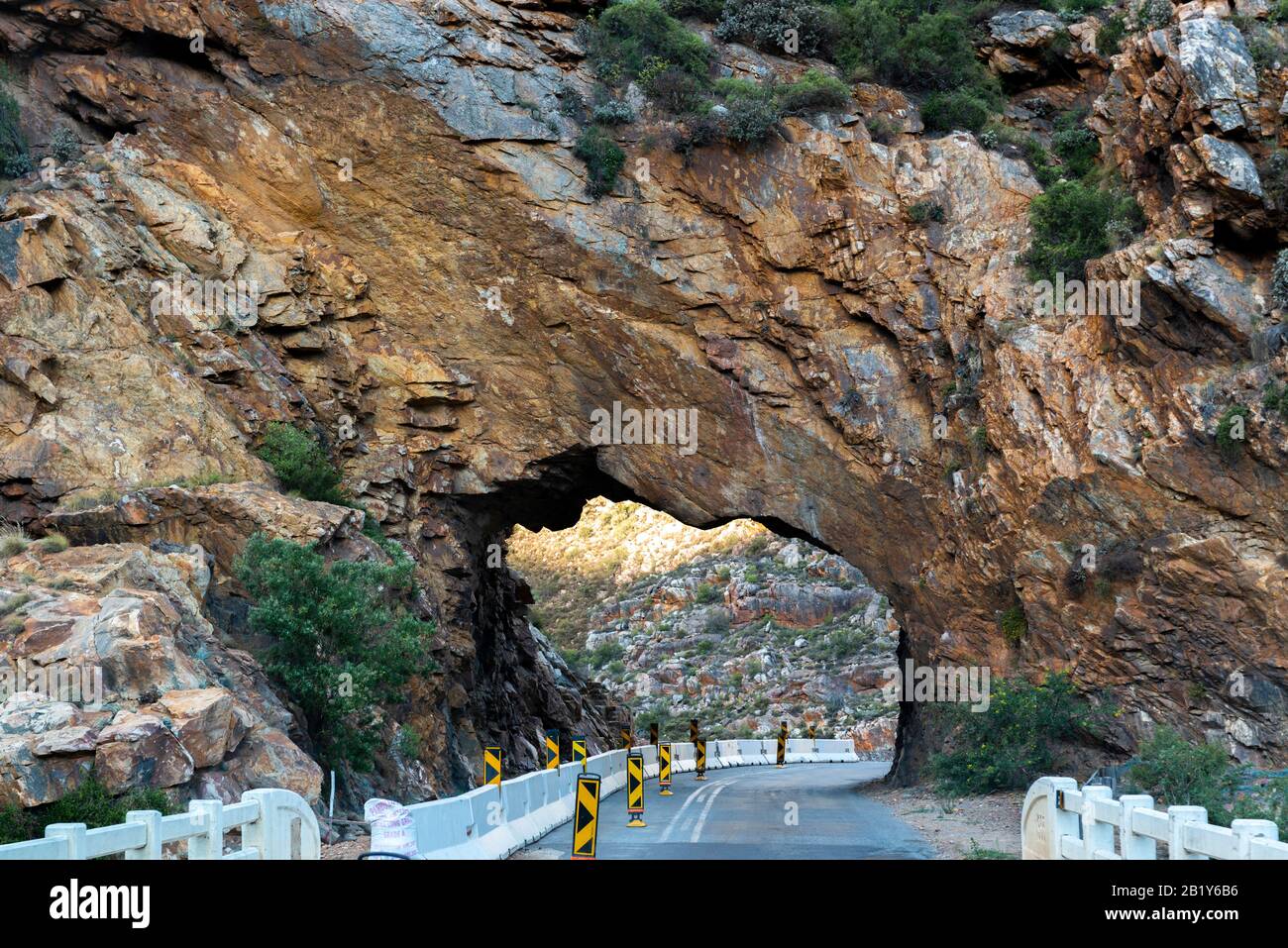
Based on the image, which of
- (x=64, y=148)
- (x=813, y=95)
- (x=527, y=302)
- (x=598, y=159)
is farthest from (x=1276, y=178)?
Result: (x=64, y=148)

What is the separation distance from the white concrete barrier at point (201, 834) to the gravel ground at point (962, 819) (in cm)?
708

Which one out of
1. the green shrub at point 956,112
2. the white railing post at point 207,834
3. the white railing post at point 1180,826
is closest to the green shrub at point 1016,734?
the white railing post at point 1180,826

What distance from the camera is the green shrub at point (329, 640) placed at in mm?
18469

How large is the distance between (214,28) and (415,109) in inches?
187

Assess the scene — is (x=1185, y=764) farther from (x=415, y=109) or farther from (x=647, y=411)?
(x=415, y=109)

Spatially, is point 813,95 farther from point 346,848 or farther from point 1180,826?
point 1180,826

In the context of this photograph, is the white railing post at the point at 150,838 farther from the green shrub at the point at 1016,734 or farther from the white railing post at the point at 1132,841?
the green shrub at the point at 1016,734

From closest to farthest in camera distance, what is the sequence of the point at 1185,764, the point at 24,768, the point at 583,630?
the point at 24,768 → the point at 1185,764 → the point at 583,630

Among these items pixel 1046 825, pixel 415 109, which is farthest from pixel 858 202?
pixel 1046 825

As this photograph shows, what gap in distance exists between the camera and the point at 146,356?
900 inches

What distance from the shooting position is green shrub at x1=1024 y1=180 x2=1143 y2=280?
74.1 ft

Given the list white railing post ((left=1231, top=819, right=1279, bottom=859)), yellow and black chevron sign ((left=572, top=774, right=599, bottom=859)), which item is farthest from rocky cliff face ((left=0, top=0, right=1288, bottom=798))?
white railing post ((left=1231, top=819, right=1279, bottom=859))

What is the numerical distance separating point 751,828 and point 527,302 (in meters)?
13.8

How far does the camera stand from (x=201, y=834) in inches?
341
